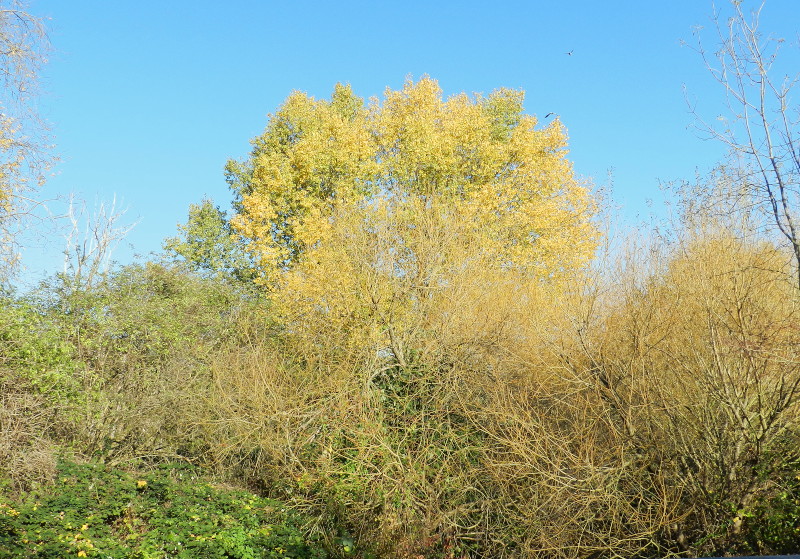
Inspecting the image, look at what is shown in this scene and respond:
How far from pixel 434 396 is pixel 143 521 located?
14.8 ft

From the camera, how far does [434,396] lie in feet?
29.9

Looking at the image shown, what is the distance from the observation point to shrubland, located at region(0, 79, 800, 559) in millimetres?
7109

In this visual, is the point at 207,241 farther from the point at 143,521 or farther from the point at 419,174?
the point at 143,521

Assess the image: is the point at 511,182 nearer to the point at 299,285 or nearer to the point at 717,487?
→ the point at 299,285

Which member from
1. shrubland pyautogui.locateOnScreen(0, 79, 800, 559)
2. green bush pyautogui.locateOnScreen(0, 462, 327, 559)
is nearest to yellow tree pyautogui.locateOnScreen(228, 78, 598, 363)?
shrubland pyautogui.locateOnScreen(0, 79, 800, 559)

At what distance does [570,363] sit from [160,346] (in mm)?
8052

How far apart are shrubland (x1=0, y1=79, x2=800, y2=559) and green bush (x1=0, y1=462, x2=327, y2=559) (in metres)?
0.06

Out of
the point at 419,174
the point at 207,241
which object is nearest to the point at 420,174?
the point at 419,174

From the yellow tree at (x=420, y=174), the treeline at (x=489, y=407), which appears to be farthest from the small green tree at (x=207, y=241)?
the treeline at (x=489, y=407)

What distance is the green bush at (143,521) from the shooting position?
823 centimetres

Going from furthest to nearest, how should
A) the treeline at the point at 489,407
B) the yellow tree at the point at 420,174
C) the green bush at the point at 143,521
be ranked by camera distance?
the yellow tree at the point at 420,174
the green bush at the point at 143,521
the treeline at the point at 489,407

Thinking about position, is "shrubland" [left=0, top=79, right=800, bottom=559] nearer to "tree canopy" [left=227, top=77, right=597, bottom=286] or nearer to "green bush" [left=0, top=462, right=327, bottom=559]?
"green bush" [left=0, top=462, right=327, bottom=559]

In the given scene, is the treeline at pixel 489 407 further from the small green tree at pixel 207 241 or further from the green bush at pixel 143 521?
the small green tree at pixel 207 241

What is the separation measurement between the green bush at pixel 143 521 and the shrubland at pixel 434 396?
0.20 feet
